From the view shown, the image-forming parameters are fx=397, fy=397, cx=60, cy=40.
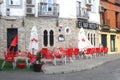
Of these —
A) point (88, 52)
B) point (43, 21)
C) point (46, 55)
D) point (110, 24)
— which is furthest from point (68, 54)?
point (110, 24)

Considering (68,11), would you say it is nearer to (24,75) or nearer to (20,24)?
(20,24)

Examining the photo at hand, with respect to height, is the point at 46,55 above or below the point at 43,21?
below

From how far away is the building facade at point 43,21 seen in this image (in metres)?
36.1

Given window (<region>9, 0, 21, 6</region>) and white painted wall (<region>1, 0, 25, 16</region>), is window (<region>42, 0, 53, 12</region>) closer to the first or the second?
white painted wall (<region>1, 0, 25, 16</region>)

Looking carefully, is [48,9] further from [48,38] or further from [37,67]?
[37,67]

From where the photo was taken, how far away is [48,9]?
37156 mm

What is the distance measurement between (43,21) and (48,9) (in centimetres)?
125

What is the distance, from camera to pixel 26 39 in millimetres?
36031

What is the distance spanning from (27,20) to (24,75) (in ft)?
51.3

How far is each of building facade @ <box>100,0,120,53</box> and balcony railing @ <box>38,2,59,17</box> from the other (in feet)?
30.3

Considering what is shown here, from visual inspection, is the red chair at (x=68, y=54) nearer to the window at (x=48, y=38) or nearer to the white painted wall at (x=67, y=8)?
the window at (x=48, y=38)

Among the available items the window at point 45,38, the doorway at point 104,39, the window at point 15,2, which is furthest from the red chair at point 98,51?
the window at point 15,2

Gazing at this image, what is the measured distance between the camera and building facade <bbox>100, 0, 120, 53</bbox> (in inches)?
1857

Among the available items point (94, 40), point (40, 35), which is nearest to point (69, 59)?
point (40, 35)
